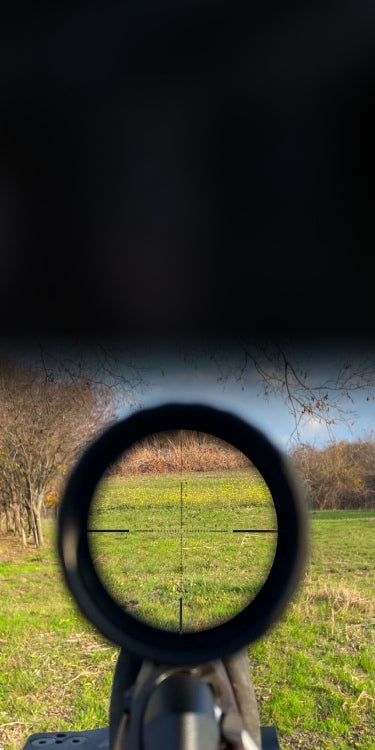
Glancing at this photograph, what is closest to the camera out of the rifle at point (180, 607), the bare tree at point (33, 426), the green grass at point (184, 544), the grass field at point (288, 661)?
the rifle at point (180, 607)

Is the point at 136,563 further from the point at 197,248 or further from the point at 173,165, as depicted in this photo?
the point at 197,248

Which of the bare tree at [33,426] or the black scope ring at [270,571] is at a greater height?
the bare tree at [33,426]

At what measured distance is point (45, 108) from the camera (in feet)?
12.6

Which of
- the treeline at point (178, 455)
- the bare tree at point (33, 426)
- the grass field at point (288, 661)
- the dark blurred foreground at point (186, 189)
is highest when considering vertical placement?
the dark blurred foreground at point (186, 189)

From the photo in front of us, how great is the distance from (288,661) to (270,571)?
12.3 ft

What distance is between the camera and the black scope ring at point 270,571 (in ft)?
2.38

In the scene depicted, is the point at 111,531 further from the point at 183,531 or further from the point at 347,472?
the point at 347,472

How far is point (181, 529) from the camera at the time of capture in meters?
1.13

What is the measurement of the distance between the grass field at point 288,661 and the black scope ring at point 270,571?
180 cm

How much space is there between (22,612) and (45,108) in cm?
400

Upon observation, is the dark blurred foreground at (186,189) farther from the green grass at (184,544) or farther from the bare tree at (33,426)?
the green grass at (184,544)

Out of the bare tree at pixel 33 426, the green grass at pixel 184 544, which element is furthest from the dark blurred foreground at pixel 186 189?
the green grass at pixel 184 544

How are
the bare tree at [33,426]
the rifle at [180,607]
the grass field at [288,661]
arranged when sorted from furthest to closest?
1. the bare tree at [33,426]
2. the grass field at [288,661]
3. the rifle at [180,607]

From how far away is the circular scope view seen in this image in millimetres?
812
